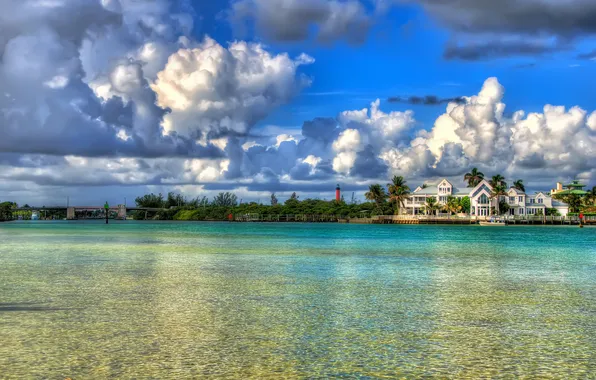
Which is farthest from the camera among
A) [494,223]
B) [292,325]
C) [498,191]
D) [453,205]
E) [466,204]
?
[466,204]

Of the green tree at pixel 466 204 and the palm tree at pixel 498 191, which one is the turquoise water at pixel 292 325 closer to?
the palm tree at pixel 498 191

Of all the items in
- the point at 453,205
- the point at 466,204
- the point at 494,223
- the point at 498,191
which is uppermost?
the point at 498,191

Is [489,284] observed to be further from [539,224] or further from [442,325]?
[539,224]

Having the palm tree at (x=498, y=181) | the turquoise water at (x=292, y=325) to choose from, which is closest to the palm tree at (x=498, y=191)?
the palm tree at (x=498, y=181)

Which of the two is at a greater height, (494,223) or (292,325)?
(494,223)

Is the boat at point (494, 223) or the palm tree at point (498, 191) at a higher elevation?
the palm tree at point (498, 191)

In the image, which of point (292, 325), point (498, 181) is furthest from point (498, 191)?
point (292, 325)

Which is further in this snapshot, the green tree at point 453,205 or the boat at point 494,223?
the green tree at point 453,205

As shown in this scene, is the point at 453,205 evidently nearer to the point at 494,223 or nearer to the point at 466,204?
the point at 466,204

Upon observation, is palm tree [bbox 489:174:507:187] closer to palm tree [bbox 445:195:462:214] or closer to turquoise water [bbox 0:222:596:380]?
palm tree [bbox 445:195:462:214]

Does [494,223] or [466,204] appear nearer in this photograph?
[494,223]

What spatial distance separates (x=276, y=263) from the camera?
132 ft

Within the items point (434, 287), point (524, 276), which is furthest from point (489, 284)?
point (524, 276)

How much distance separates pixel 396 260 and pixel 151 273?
18.3 metres
